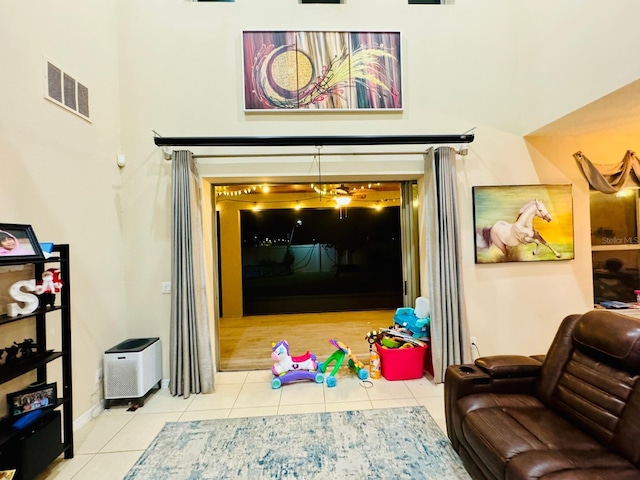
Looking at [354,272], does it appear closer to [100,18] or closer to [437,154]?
[437,154]

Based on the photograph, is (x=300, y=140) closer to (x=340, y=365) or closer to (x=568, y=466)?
(x=340, y=365)

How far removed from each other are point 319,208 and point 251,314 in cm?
282

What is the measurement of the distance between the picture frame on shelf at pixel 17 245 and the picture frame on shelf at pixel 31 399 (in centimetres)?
95

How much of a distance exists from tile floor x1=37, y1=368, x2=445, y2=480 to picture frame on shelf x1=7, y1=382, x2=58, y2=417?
0.49 meters

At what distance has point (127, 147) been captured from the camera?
3.26 metres

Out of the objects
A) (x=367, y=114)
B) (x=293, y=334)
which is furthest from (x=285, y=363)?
(x=367, y=114)

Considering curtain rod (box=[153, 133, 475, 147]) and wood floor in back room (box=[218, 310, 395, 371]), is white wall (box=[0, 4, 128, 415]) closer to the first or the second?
curtain rod (box=[153, 133, 475, 147])

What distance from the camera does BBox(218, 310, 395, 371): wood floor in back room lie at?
3988 mm

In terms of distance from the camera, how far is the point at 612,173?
10.9 ft

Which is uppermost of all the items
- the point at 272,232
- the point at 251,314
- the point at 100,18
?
the point at 100,18

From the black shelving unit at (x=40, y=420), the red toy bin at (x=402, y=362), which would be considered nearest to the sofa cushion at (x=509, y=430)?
the red toy bin at (x=402, y=362)

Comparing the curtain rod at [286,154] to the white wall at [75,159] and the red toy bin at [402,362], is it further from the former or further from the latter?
the red toy bin at [402,362]

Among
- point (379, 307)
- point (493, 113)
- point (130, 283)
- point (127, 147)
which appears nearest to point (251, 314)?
point (379, 307)

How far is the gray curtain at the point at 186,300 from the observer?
9.89 feet
